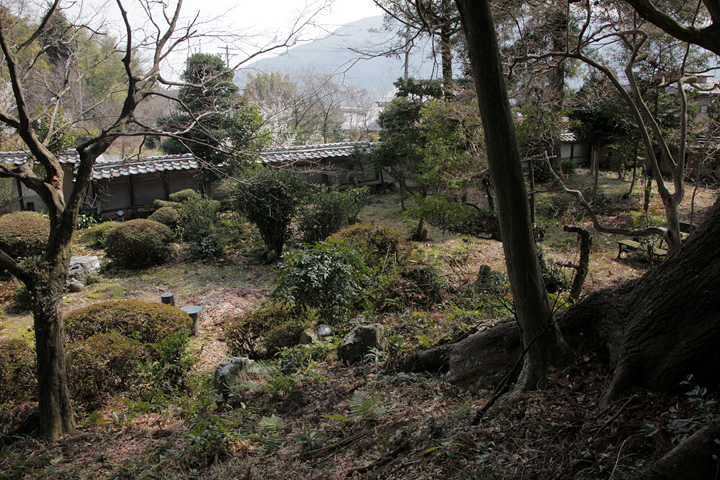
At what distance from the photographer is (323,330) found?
6832 millimetres

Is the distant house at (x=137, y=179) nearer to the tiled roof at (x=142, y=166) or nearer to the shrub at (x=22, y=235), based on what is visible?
the tiled roof at (x=142, y=166)

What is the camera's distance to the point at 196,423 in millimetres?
4219

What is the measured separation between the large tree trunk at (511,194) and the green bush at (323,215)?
9360 millimetres

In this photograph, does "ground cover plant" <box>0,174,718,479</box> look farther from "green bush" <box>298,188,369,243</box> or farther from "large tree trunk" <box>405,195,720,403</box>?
"green bush" <box>298,188,369,243</box>

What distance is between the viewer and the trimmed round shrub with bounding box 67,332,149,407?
17.5 feet

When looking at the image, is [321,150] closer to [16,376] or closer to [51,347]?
[16,376]

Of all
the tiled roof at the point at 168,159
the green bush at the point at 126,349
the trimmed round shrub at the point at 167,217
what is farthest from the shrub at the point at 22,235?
the green bush at the point at 126,349

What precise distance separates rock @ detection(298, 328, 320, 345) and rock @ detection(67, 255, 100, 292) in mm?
6872

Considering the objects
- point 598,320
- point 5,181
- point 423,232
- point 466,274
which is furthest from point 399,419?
point 5,181

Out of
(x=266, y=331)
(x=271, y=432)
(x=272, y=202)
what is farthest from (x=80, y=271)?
(x=271, y=432)

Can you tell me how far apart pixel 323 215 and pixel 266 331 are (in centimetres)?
605

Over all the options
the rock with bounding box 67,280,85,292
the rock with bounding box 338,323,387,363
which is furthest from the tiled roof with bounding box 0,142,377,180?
the rock with bounding box 338,323,387,363

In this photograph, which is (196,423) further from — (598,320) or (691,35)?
(691,35)

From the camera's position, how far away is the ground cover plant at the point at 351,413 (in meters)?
2.45
